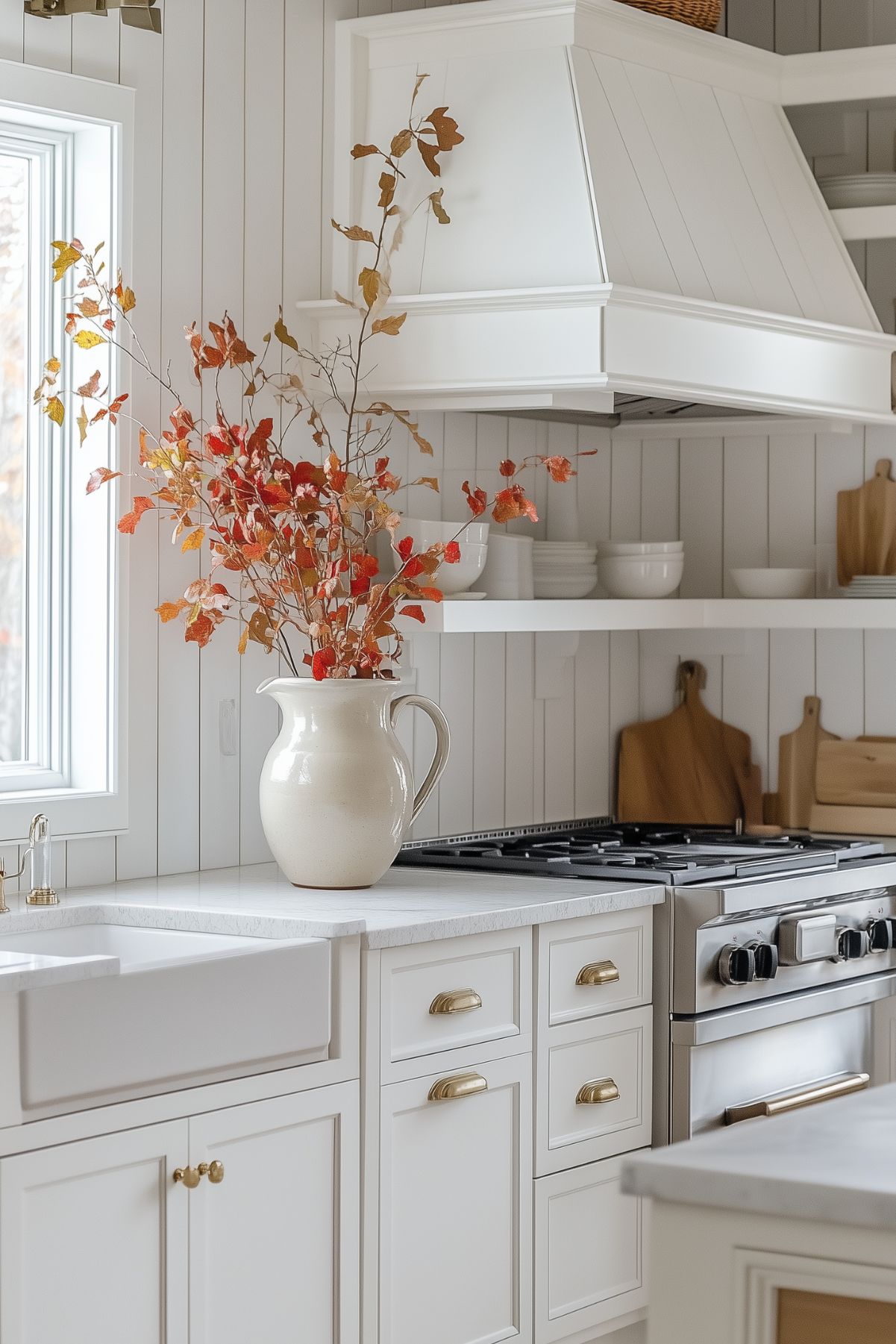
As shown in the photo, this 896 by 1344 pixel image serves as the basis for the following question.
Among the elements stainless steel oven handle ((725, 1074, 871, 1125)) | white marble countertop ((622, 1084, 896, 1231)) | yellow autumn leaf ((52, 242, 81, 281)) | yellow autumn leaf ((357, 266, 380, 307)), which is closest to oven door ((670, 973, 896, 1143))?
stainless steel oven handle ((725, 1074, 871, 1125))

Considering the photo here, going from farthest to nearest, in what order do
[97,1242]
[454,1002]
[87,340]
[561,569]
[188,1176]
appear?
1. [561,569]
2. [87,340]
3. [454,1002]
4. [188,1176]
5. [97,1242]

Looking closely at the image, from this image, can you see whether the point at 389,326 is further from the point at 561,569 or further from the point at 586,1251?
the point at 586,1251

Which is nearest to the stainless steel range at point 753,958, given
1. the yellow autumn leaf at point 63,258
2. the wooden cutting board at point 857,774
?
the wooden cutting board at point 857,774

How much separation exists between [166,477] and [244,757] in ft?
1.81

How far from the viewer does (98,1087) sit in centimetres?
224

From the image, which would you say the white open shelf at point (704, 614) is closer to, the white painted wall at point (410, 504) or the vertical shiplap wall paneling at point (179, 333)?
the white painted wall at point (410, 504)

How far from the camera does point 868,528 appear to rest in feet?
13.6

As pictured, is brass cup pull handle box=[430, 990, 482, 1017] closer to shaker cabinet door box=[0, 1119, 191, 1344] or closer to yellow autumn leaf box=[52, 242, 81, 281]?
shaker cabinet door box=[0, 1119, 191, 1344]

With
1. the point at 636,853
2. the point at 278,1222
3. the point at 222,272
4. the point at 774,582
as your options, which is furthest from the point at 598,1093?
the point at 222,272

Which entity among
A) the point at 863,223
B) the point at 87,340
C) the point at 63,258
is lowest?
the point at 87,340

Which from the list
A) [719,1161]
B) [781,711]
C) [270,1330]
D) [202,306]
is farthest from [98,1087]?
[781,711]

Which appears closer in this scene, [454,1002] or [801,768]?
[454,1002]

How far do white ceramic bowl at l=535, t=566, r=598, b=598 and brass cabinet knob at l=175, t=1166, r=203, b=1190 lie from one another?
182 centimetres

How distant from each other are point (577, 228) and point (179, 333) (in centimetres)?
74
